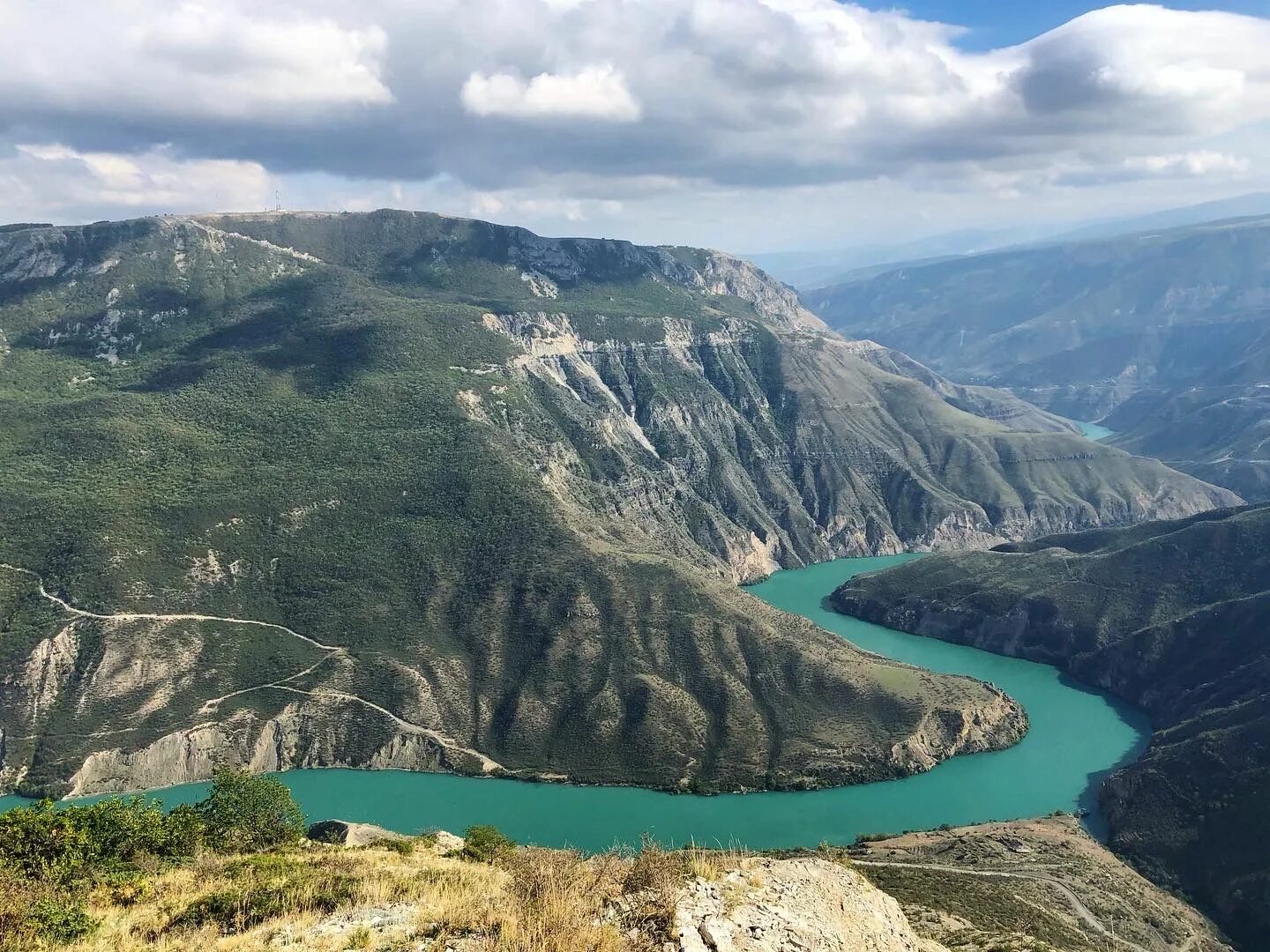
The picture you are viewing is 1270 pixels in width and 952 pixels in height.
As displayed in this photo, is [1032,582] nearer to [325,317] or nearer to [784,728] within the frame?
[784,728]

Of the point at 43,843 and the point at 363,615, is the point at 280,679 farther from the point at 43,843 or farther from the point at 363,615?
the point at 43,843

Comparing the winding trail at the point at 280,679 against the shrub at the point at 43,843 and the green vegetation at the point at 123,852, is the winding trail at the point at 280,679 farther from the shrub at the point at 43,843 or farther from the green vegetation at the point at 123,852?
the shrub at the point at 43,843

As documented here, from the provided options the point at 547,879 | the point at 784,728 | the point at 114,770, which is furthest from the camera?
the point at 784,728

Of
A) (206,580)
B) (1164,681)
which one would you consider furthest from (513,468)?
(1164,681)

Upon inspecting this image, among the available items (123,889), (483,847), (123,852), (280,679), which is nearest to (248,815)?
(123,852)

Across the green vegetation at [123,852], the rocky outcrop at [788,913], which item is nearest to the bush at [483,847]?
the green vegetation at [123,852]
